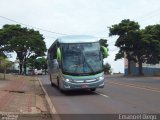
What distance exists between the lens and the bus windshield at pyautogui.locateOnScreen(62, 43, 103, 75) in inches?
968

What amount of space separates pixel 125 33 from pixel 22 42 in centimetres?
1920

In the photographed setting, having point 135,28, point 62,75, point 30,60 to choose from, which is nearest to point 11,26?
point 30,60

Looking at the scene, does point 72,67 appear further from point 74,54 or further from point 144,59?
point 144,59

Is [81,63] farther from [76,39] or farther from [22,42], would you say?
[22,42]

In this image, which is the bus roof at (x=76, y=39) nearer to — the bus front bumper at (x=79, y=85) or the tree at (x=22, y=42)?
the bus front bumper at (x=79, y=85)

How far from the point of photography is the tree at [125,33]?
71.7m

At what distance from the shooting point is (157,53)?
7144 centimetres

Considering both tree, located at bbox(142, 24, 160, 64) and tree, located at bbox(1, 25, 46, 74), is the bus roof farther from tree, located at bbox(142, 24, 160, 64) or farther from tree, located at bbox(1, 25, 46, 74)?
tree, located at bbox(1, 25, 46, 74)

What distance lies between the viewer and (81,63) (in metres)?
24.7

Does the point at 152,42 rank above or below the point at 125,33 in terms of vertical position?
below

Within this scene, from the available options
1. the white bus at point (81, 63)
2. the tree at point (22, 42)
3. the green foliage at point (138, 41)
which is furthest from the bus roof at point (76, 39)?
the tree at point (22, 42)

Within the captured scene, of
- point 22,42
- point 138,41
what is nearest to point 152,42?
point 138,41

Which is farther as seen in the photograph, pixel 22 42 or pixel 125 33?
pixel 22 42

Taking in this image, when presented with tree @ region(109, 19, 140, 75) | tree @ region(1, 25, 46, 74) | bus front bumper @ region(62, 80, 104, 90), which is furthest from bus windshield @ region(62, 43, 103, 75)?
tree @ region(1, 25, 46, 74)
